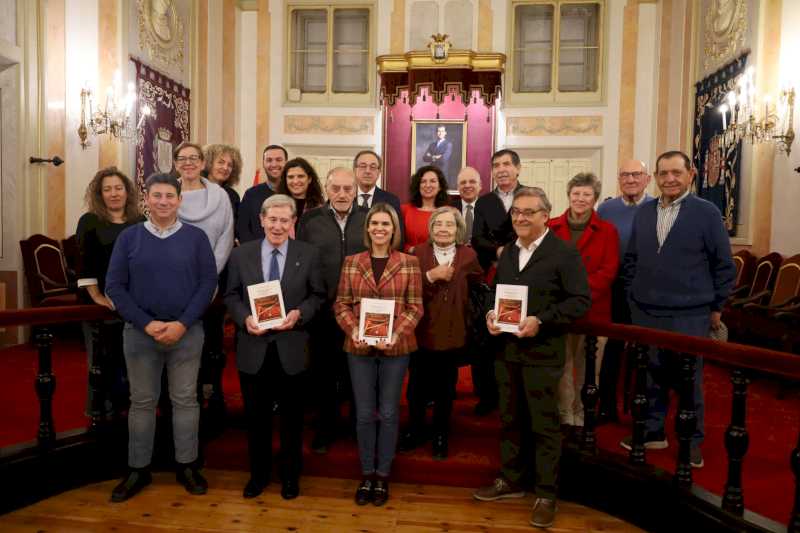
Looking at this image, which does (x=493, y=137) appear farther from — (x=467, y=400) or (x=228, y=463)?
(x=228, y=463)

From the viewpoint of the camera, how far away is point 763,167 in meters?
6.35

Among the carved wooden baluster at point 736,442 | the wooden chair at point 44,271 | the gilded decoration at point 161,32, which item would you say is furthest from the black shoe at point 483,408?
the gilded decoration at point 161,32

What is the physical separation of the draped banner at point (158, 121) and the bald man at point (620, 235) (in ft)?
19.1

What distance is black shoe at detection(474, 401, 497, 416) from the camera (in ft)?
12.6

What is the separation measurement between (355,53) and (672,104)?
210 inches

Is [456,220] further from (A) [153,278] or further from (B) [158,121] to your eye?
(B) [158,121]

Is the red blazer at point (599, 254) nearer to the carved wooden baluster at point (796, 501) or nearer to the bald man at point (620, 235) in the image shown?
the bald man at point (620, 235)

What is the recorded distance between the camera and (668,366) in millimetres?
3041

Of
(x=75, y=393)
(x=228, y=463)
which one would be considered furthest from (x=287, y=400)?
(x=75, y=393)

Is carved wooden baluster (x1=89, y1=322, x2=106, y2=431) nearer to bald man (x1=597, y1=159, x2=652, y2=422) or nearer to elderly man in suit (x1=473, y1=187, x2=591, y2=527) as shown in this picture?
elderly man in suit (x1=473, y1=187, x2=591, y2=527)

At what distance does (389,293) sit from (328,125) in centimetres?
801

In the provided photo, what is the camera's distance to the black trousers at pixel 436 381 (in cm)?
318

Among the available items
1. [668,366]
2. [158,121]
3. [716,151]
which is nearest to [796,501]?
[668,366]

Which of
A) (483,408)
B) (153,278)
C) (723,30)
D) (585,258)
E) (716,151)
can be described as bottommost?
(483,408)
